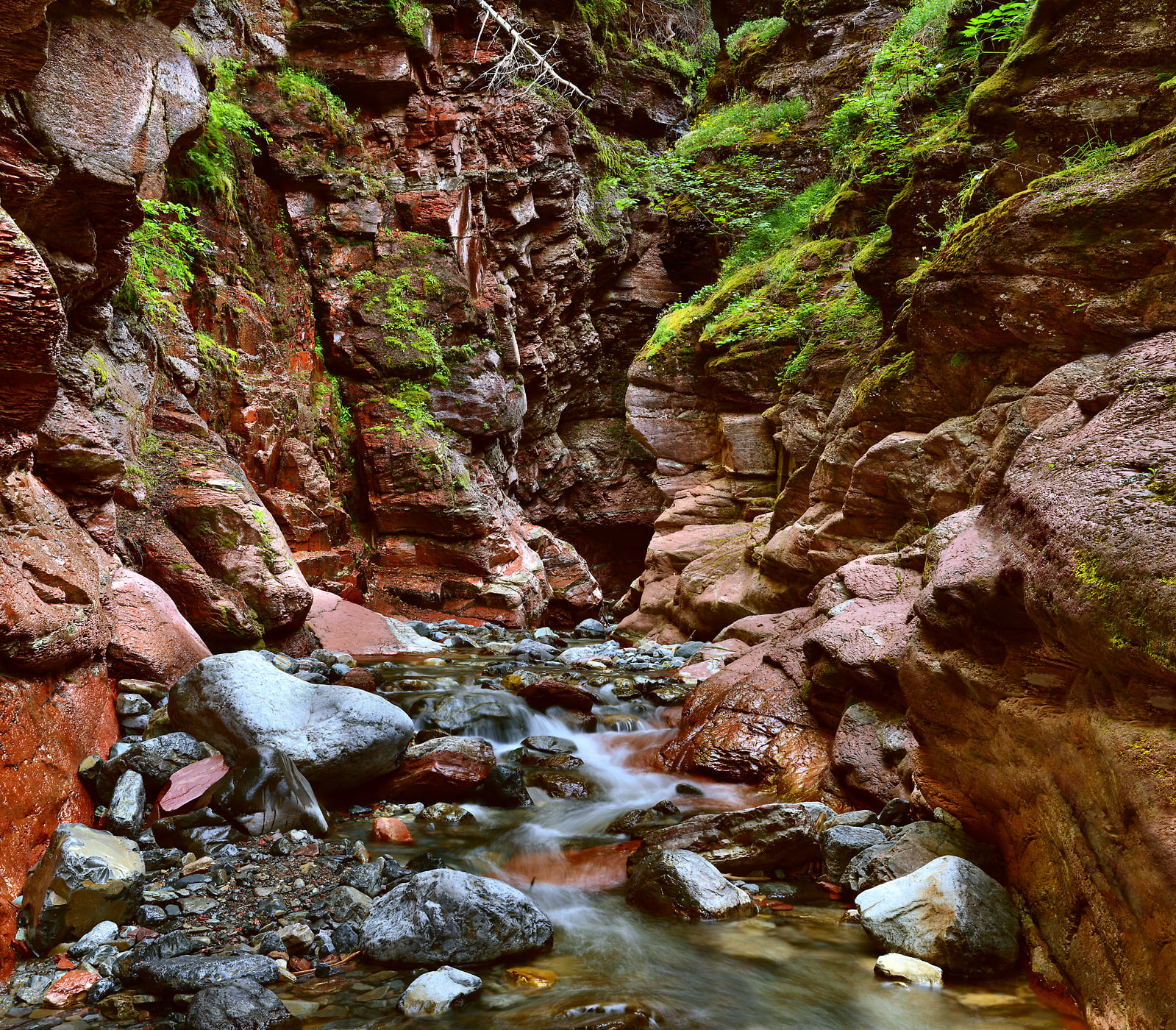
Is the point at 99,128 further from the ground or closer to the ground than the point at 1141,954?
further from the ground

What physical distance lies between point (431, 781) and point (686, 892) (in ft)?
7.59

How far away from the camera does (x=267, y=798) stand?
440cm

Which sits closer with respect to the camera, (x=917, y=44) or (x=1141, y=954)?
(x=1141, y=954)

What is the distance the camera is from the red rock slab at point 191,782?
14.4 ft

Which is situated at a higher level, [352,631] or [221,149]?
[221,149]

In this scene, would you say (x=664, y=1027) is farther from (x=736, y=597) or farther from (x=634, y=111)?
(x=634, y=111)

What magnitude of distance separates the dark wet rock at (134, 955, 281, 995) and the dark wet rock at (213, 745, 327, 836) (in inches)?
51.6

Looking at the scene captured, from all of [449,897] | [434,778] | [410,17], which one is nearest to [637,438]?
[410,17]

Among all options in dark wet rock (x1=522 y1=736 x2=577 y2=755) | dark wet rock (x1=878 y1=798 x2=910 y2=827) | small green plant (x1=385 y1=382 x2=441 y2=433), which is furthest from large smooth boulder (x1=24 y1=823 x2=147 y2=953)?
small green plant (x1=385 y1=382 x2=441 y2=433)

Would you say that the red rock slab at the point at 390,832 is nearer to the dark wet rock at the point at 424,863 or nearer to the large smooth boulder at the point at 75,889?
the dark wet rock at the point at 424,863

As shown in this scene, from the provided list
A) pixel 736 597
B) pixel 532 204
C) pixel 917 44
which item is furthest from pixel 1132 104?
pixel 532 204

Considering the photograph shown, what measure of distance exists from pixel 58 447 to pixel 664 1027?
18.3 ft

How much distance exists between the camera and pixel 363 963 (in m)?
3.19

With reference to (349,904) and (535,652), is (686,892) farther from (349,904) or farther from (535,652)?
(535,652)
